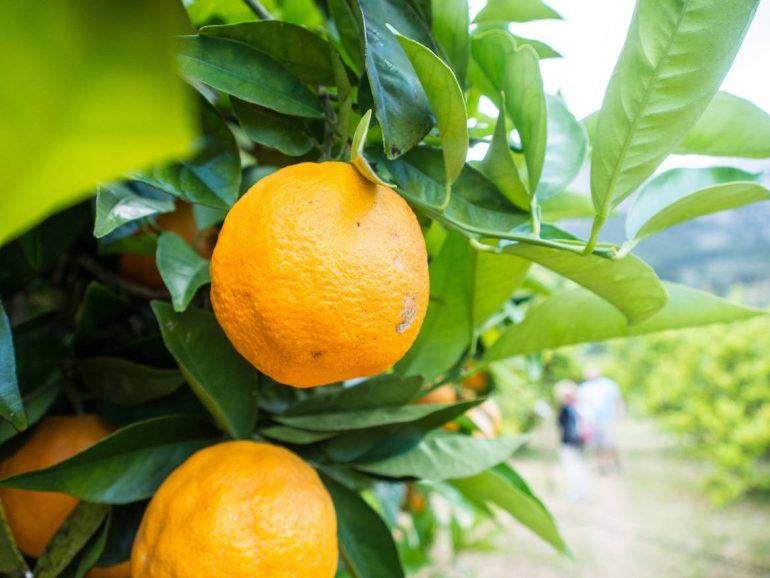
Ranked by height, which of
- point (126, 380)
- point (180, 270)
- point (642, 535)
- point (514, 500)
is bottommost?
point (642, 535)

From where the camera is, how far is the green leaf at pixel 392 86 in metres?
0.34

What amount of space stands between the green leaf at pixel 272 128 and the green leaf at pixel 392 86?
0.29 ft

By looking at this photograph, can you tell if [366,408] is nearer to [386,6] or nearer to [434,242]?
[434,242]

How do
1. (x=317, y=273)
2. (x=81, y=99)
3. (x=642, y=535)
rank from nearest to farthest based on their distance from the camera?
(x=81, y=99), (x=317, y=273), (x=642, y=535)

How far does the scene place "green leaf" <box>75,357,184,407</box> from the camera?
0.48m

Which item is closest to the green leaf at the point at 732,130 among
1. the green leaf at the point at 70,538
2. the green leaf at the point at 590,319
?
→ the green leaf at the point at 590,319

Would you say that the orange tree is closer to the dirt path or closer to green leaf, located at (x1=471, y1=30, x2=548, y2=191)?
green leaf, located at (x1=471, y1=30, x2=548, y2=191)

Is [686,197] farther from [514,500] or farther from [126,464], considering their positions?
[126,464]

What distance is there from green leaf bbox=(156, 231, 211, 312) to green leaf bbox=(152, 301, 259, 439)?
0.02 meters

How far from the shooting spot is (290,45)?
0.42 meters

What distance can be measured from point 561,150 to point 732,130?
0.12m

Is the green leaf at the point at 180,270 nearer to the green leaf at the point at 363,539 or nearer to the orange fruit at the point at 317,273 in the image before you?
the orange fruit at the point at 317,273

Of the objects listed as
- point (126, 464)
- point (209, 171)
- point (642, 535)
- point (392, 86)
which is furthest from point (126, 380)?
point (642, 535)

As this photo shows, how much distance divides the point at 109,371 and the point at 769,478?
5259 millimetres
